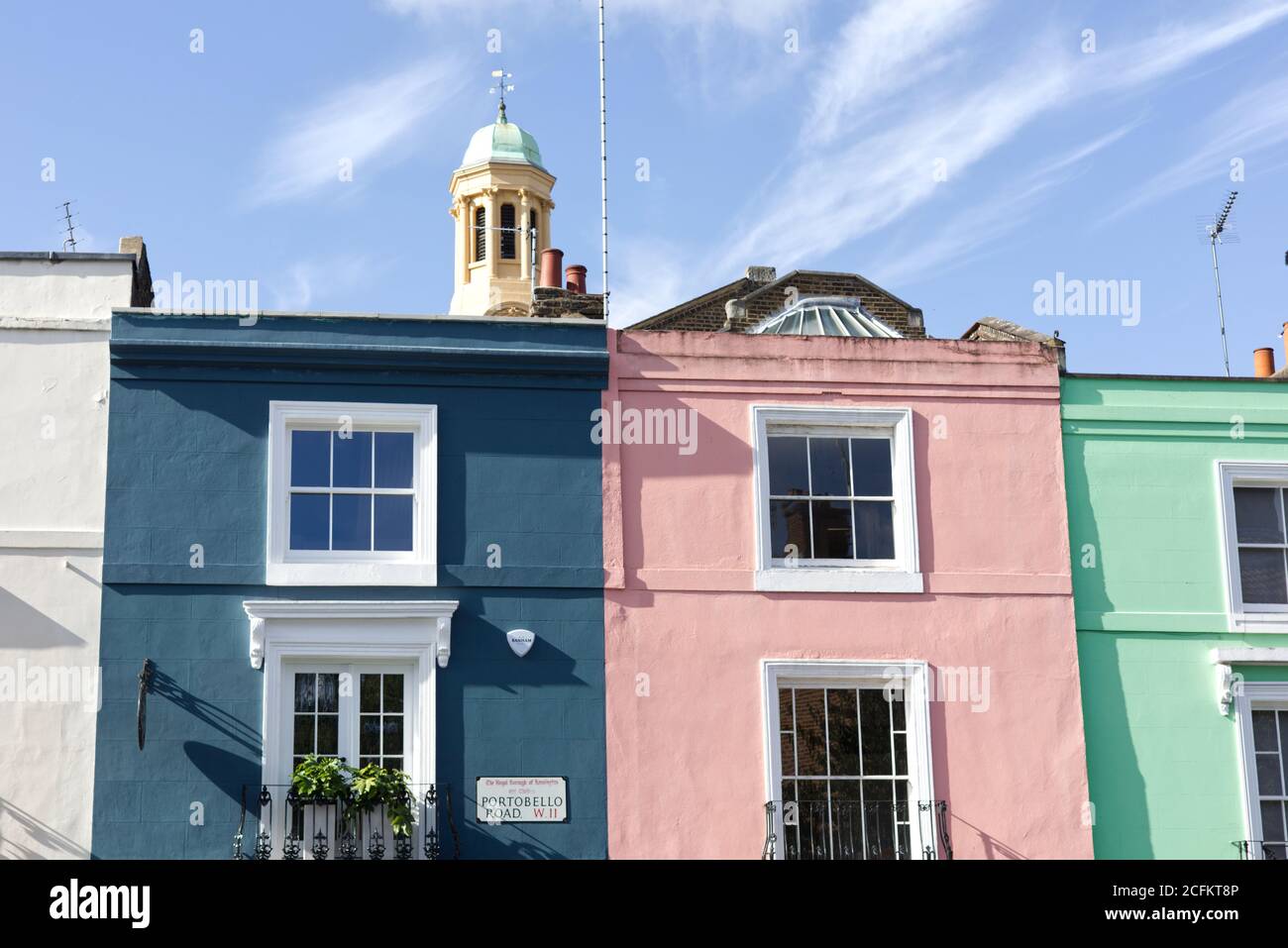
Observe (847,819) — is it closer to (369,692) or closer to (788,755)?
(788,755)

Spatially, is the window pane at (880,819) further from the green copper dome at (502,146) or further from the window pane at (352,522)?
the green copper dome at (502,146)

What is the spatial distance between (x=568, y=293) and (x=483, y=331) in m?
1.47

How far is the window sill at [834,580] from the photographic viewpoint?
1730cm

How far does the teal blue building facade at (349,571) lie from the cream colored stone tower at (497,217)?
3731cm

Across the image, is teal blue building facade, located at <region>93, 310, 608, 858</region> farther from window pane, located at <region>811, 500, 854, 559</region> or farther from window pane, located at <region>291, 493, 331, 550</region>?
window pane, located at <region>811, 500, 854, 559</region>

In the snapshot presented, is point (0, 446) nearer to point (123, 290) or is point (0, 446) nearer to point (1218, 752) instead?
point (123, 290)

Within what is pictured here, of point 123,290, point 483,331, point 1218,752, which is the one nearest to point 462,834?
point 483,331

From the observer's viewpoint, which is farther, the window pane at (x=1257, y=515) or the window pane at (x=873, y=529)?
the window pane at (x=1257, y=515)

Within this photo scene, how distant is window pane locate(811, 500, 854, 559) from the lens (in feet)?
57.9

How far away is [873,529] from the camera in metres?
17.8

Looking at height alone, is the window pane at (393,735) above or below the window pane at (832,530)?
below

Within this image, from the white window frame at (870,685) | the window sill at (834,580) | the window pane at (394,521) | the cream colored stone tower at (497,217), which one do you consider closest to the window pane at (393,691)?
the window pane at (394,521)

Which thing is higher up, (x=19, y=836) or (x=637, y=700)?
(x=637, y=700)

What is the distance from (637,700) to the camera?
1689 centimetres
